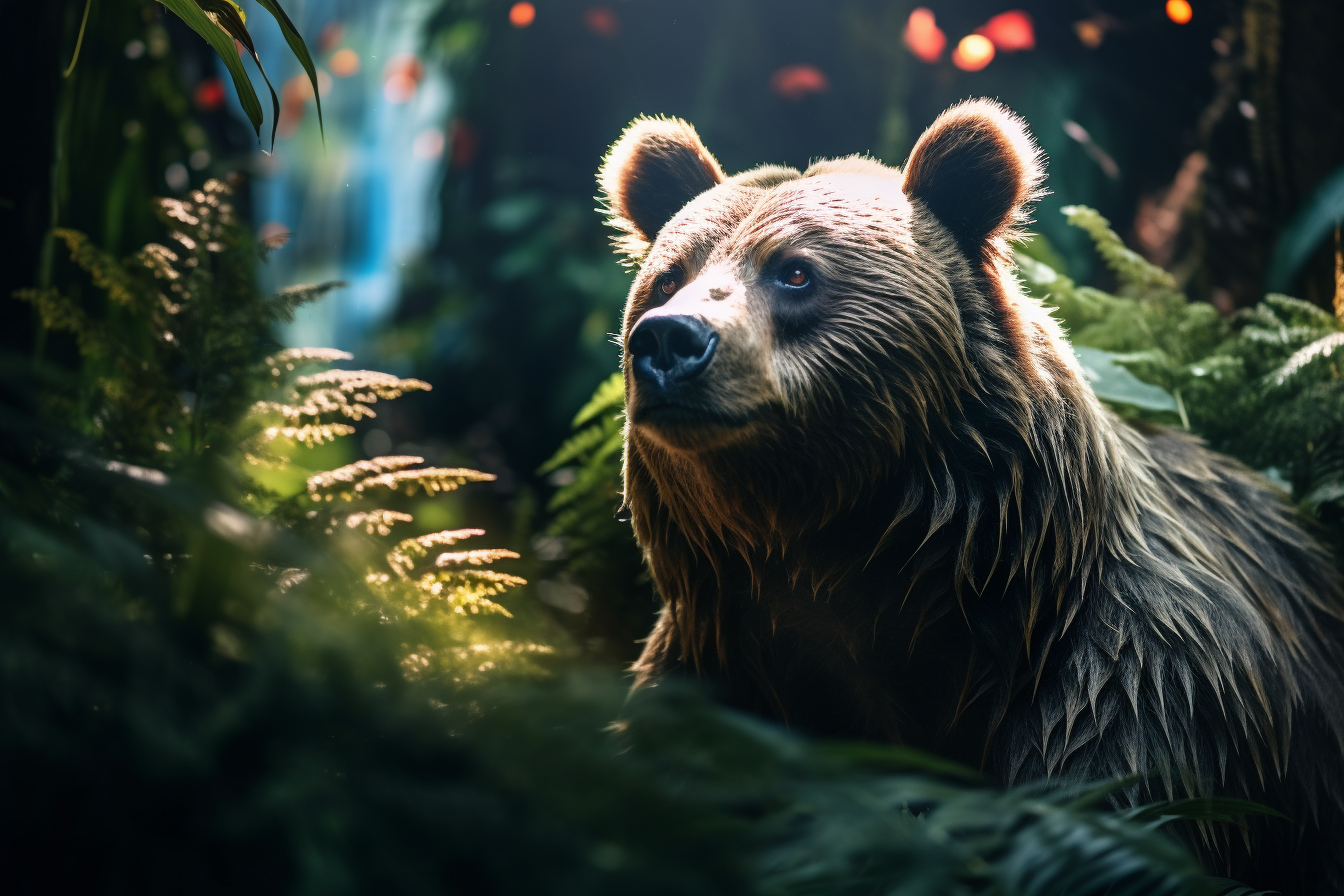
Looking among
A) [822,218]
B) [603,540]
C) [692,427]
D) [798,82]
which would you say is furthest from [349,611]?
[798,82]

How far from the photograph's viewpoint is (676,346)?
A: 183 cm

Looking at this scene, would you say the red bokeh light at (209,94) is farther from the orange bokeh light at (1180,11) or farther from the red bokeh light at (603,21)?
the orange bokeh light at (1180,11)

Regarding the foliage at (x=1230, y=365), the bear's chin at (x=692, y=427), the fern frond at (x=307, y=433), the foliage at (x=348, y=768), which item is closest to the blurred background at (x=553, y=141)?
the foliage at (x=1230, y=365)

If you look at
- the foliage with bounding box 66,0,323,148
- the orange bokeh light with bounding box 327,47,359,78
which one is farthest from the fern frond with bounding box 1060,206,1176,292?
the orange bokeh light with bounding box 327,47,359,78

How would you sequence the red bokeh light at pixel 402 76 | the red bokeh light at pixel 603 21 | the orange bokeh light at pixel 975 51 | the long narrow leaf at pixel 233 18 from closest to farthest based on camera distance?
1. the long narrow leaf at pixel 233 18
2. the orange bokeh light at pixel 975 51
3. the red bokeh light at pixel 603 21
4. the red bokeh light at pixel 402 76

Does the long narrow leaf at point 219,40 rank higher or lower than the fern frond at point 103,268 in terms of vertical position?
higher

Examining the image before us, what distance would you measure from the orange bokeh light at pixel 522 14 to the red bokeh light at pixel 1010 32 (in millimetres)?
2733

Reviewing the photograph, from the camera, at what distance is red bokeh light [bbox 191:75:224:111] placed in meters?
3.54

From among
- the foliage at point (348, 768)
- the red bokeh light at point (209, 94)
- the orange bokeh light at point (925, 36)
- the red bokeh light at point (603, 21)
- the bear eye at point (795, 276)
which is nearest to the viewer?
the foliage at point (348, 768)

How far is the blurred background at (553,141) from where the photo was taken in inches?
121

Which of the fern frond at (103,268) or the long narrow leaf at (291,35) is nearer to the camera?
the long narrow leaf at (291,35)

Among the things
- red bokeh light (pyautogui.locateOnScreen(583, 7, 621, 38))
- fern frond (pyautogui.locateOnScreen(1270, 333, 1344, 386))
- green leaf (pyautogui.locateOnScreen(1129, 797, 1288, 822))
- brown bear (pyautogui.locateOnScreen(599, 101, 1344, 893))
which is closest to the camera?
green leaf (pyautogui.locateOnScreen(1129, 797, 1288, 822))

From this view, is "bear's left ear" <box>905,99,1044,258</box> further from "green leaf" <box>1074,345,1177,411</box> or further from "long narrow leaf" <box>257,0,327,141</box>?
"long narrow leaf" <box>257,0,327,141</box>

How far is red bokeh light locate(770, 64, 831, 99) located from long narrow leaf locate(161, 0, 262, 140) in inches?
160
